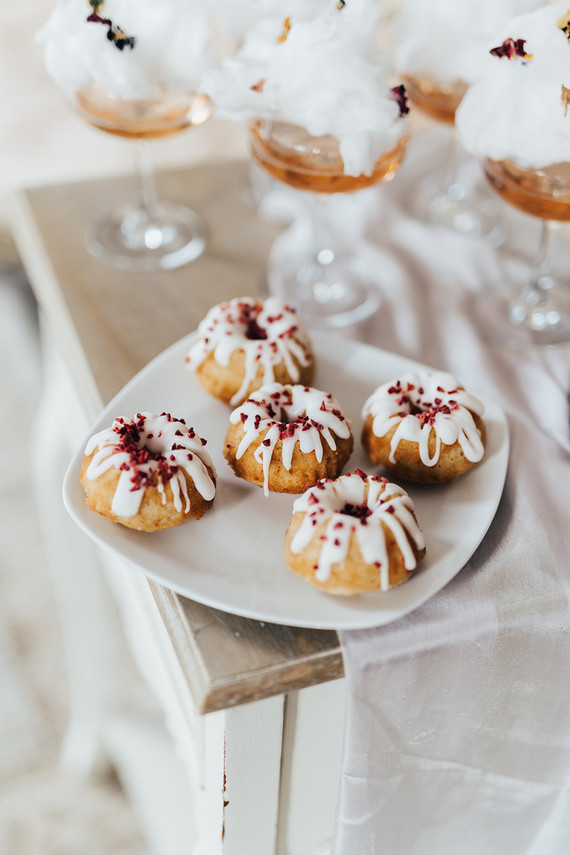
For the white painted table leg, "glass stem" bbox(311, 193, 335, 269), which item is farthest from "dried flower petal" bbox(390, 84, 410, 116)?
the white painted table leg

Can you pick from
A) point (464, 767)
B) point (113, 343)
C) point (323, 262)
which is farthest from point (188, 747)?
point (323, 262)

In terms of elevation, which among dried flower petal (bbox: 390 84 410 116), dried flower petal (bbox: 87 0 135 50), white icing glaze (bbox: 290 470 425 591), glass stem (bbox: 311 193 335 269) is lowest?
glass stem (bbox: 311 193 335 269)

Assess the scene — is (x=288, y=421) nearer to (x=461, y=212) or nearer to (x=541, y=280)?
(x=541, y=280)

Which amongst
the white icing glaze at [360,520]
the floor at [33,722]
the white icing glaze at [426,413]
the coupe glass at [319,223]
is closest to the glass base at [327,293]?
the coupe glass at [319,223]

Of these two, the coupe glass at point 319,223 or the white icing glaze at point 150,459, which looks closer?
the white icing glaze at point 150,459

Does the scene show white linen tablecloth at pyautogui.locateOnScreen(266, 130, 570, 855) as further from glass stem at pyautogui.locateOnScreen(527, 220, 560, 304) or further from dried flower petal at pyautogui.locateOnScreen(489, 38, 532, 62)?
dried flower petal at pyautogui.locateOnScreen(489, 38, 532, 62)

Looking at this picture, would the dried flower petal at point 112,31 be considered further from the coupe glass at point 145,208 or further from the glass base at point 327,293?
the glass base at point 327,293

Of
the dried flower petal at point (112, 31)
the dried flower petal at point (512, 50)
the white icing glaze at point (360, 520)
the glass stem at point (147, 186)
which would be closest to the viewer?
the white icing glaze at point (360, 520)

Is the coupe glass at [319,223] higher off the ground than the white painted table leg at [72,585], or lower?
higher
